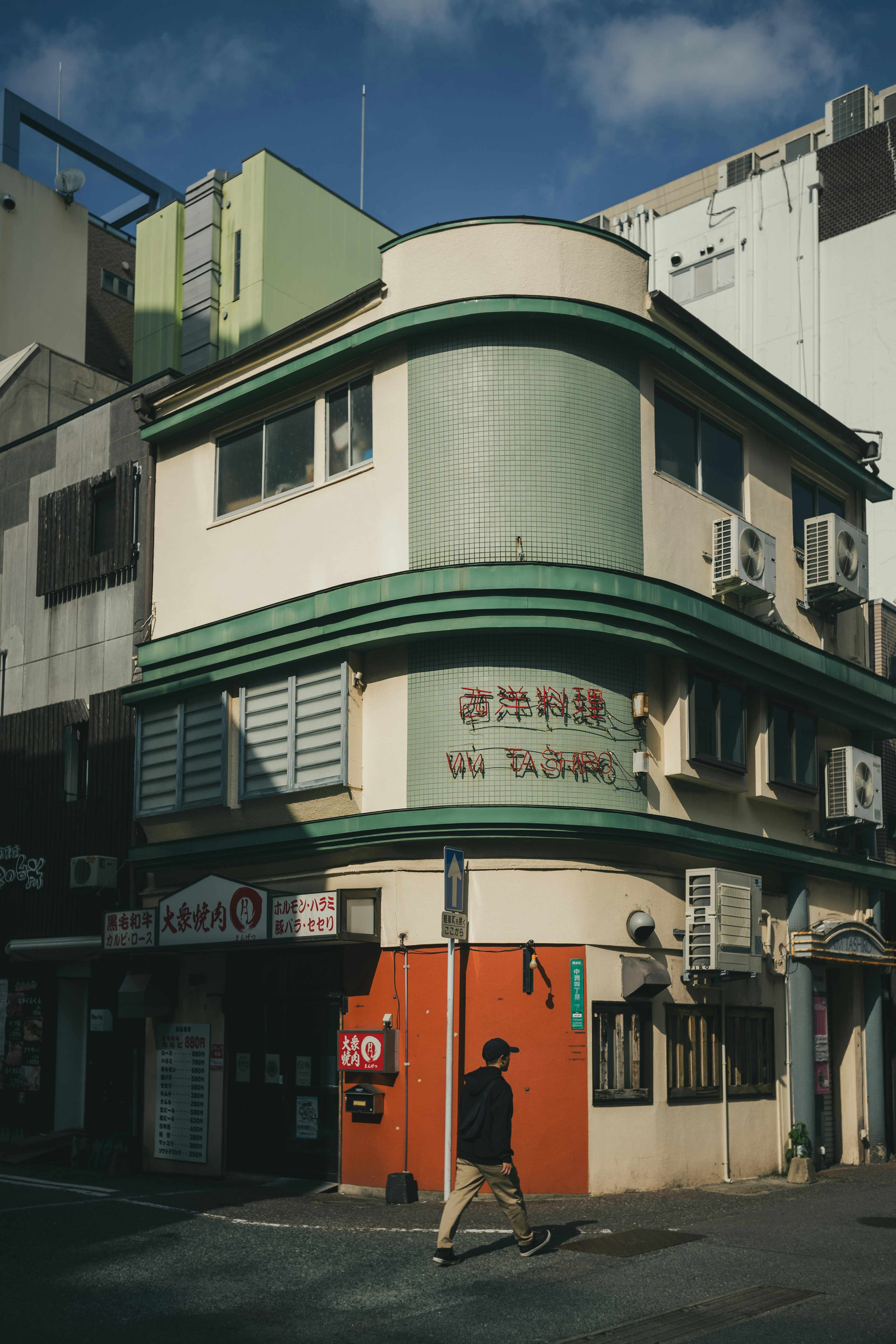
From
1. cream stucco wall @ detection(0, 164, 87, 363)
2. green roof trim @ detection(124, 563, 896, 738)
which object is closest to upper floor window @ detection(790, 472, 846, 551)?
green roof trim @ detection(124, 563, 896, 738)

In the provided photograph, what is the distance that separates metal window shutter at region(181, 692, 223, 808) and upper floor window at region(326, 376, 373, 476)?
388 cm

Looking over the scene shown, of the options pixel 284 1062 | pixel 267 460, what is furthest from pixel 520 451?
pixel 284 1062

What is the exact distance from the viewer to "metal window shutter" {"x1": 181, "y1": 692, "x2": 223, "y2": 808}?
61.6ft

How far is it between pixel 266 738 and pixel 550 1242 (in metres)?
8.35

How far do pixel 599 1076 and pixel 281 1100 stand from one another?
14.8 ft

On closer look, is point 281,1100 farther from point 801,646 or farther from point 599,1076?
point 801,646

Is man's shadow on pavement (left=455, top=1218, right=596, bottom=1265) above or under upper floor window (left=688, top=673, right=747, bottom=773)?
under

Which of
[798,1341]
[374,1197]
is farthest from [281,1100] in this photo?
A: [798,1341]

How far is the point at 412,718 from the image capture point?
1642 centimetres

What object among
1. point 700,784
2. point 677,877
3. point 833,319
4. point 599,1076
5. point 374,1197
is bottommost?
point 374,1197

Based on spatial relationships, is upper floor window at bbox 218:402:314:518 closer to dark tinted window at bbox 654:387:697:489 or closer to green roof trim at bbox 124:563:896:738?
green roof trim at bbox 124:563:896:738

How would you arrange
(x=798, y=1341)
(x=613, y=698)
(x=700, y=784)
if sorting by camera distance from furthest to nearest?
(x=700, y=784)
(x=613, y=698)
(x=798, y=1341)

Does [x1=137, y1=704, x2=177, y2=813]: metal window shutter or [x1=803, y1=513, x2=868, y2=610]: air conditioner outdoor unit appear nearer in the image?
[x1=137, y1=704, x2=177, y2=813]: metal window shutter

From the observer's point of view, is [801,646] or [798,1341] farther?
[801,646]
